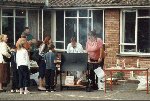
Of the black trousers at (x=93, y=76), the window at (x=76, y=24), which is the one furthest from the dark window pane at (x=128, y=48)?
the black trousers at (x=93, y=76)

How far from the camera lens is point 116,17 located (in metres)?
23.3

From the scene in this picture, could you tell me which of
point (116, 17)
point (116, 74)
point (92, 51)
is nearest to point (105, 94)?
point (92, 51)

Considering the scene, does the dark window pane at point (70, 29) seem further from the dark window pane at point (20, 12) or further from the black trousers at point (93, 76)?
the black trousers at point (93, 76)

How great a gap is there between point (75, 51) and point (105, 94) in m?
2.22

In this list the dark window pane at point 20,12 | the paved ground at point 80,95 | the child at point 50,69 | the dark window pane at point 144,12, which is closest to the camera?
the paved ground at point 80,95

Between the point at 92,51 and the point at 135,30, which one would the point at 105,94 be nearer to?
the point at 92,51

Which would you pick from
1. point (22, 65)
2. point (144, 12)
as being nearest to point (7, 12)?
point (144, 12)

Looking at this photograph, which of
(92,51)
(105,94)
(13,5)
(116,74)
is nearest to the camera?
(105,94)

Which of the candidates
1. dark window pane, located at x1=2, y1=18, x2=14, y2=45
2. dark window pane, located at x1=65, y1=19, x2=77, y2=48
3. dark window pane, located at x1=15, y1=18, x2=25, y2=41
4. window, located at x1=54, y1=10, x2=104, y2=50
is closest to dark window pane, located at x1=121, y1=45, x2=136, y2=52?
window, located at x1=54, y1=10, x2=104, y2=50

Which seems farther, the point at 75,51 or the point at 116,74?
the point at 116,74

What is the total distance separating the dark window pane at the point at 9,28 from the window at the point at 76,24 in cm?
221

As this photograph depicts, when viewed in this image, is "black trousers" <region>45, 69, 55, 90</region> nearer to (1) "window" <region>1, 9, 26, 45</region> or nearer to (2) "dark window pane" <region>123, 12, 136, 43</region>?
(2) "dark window pane" <region>123, 12, 136, 43</region>

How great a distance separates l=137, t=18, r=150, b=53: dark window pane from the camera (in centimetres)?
2289

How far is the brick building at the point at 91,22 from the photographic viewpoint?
75.3ft
